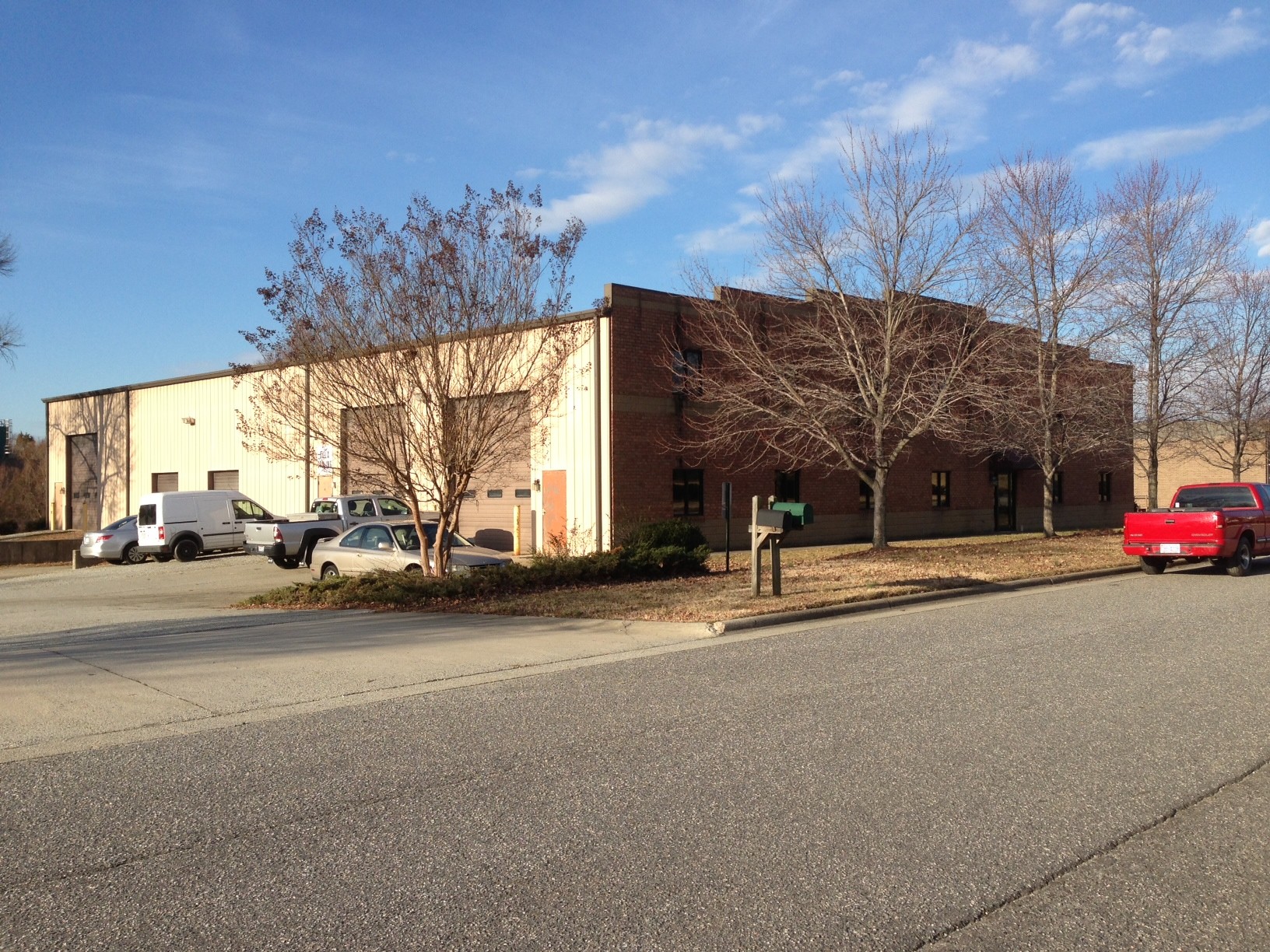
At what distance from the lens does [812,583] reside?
17078mm

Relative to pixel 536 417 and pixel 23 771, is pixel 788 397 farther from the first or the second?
pixel 23 771

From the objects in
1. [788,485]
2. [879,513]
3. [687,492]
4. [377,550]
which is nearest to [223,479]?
[687,492]

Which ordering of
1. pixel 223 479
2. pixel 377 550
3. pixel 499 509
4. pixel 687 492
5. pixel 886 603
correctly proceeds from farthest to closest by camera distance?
1. pixel 223 479
2. pixel 499 509
3. pixel 687 492
4. pixel 377 550
5. pixel 886 603

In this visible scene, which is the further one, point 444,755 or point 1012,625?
point 1012,625

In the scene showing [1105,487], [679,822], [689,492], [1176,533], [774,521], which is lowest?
[679,822]

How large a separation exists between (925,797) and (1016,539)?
25410mm

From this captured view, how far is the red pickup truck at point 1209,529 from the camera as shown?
18.6m

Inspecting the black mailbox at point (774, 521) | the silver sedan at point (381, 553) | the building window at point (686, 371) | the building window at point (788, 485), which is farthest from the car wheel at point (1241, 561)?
the building window at point (788, 485)

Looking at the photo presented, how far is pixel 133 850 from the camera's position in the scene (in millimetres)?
4879

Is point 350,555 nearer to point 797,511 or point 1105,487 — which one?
point 797,511

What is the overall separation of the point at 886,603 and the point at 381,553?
8.81 metres

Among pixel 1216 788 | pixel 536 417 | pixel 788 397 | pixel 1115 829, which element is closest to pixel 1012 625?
→ pixel 1216 788

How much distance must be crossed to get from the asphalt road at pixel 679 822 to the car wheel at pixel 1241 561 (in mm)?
11452

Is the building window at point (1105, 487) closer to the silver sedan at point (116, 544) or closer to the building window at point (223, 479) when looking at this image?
the building window at point (223, 479)
